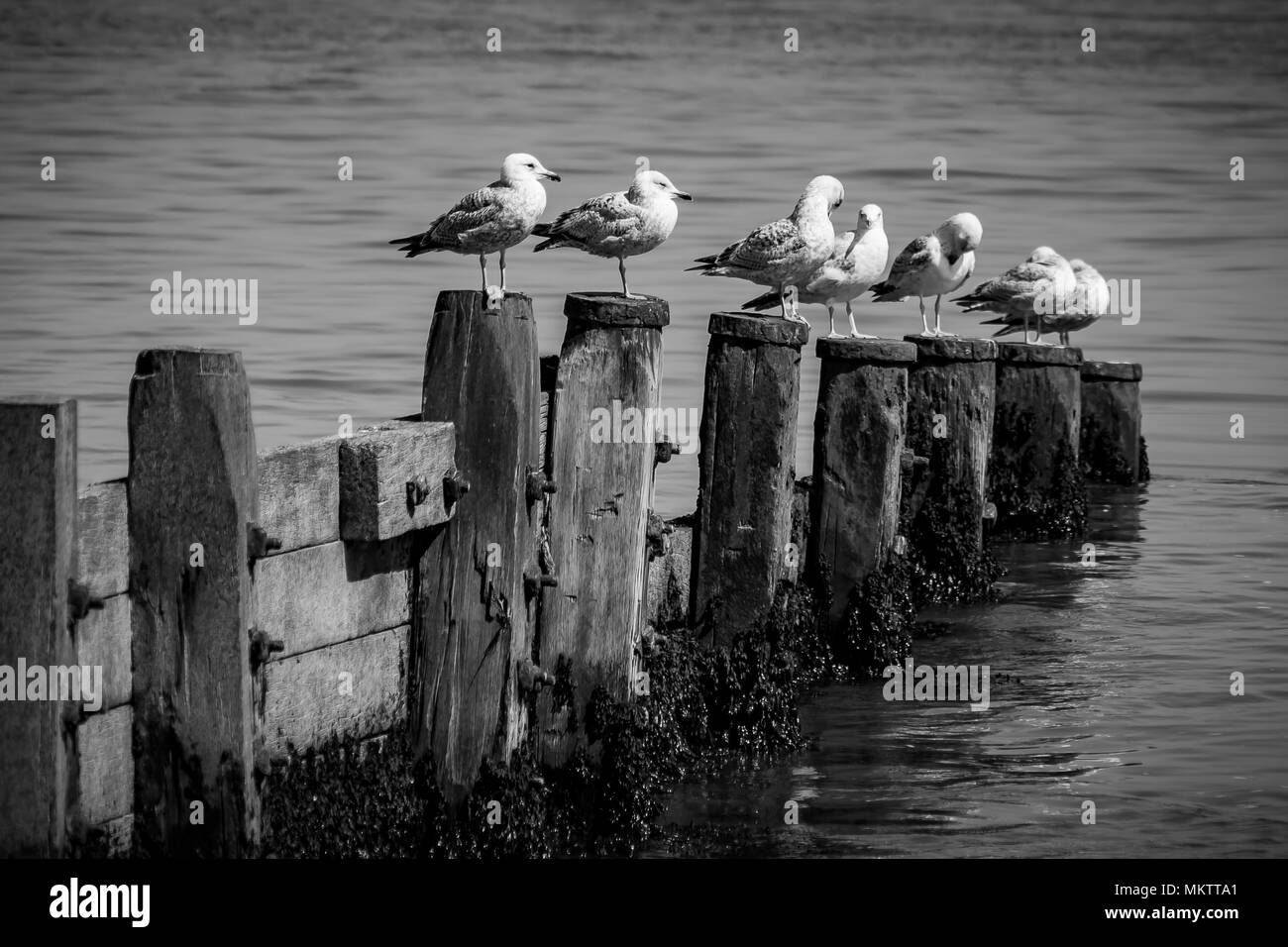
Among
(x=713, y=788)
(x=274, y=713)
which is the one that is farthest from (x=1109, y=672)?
(x=274, y=713)

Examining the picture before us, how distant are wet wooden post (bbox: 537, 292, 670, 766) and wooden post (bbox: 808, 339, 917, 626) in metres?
2.41

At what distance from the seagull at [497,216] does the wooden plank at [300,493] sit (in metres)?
2.36

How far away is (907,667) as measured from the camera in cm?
1005

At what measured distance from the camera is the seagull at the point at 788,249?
10.4 meters

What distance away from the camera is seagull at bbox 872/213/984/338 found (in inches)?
527

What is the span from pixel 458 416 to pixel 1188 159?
30.7m

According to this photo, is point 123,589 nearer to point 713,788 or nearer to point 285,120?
point 713,788

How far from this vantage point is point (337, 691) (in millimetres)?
6812

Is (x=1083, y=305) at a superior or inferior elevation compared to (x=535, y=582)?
superior

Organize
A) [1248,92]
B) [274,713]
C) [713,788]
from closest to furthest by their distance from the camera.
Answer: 1. [274,713]
2. [713,788]
3. [1248,92]

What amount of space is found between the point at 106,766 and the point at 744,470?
3.71m

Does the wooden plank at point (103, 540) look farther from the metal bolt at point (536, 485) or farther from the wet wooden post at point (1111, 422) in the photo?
the wet wooden post at point (1111, 422)

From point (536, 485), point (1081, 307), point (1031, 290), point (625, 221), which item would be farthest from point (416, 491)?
point (1081, 307)

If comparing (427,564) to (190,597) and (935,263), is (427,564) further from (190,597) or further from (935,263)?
(935,263)
